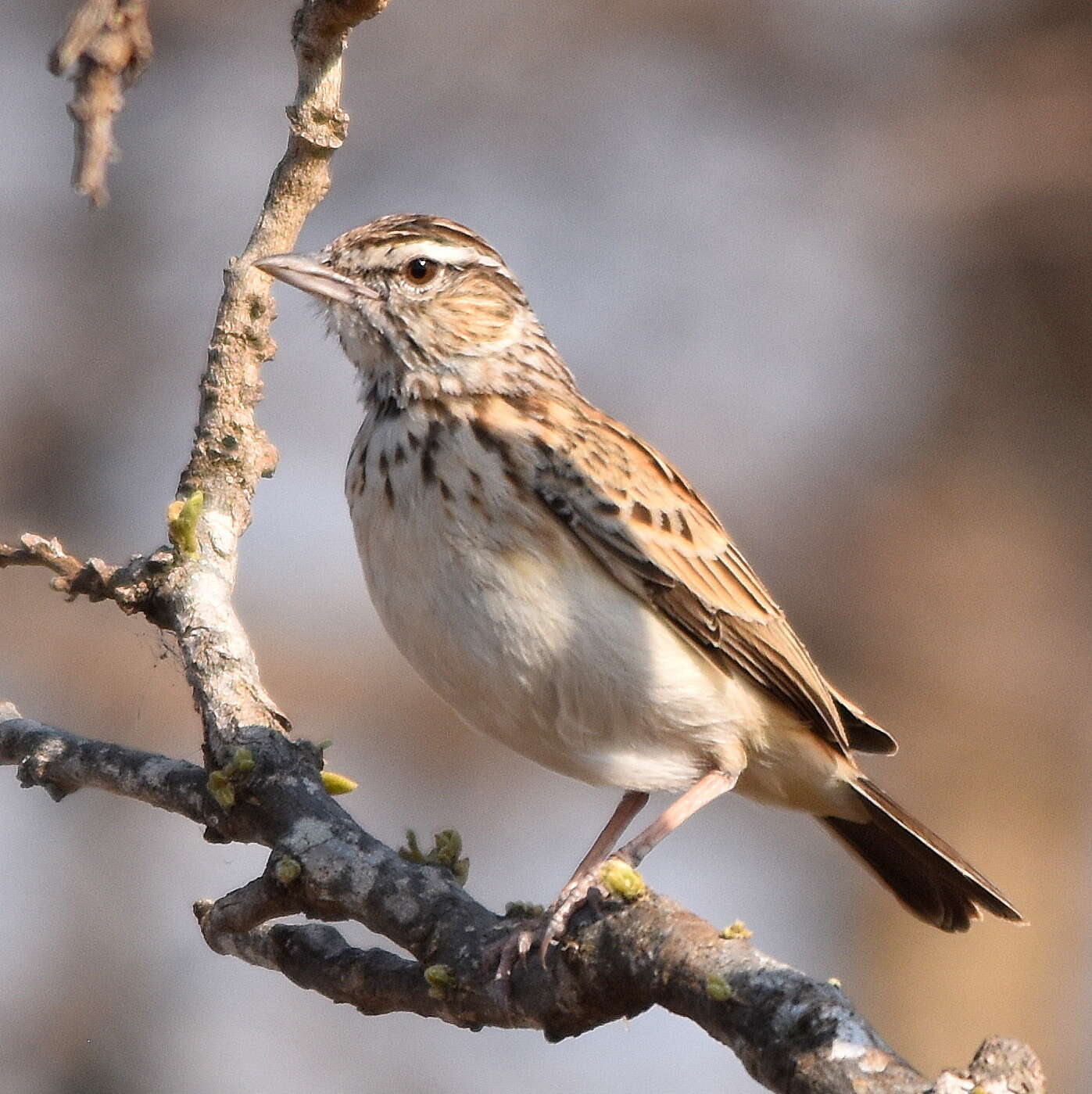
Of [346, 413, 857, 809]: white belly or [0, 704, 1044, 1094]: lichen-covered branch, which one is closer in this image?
[0, 704, 1044, 1094]: lichen-covered branch

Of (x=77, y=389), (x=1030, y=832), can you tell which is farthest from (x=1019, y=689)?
(x=77, y=389)

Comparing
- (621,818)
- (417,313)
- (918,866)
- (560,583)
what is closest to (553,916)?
(560,583)

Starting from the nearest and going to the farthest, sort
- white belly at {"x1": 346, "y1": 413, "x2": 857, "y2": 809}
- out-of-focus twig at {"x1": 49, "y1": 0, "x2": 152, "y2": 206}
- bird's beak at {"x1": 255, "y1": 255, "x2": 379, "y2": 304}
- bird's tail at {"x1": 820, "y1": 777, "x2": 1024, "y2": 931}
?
out-of-focus twig at {"x1": 49, "y1": 0, "x2": 152, "y2": 206} → white belly at {"x1": 346, "y1": 413, "x2": 857, "y2": 809} → bird's beak at {"x1": 255, "y1": 255, "x2": 379, "y2": 304} → bird's tail at {"x1": 820, "y1": 777, "x2": 1024, "y2": 931}

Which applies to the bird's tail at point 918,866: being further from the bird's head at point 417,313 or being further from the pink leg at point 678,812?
the bird's head at point 417,313

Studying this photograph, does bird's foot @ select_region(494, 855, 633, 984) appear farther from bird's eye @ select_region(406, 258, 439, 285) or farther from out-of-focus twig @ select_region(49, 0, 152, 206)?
bird's eye @ select_region(406, 258, 439, 285)

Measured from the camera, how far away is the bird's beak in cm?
543

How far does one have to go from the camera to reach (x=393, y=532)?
17.8 feet

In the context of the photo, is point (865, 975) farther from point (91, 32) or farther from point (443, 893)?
point (91, 32)

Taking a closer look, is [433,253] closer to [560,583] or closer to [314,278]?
[314,278]

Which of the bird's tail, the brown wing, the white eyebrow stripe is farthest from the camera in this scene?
the bird's tail

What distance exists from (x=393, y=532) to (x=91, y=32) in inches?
97.3

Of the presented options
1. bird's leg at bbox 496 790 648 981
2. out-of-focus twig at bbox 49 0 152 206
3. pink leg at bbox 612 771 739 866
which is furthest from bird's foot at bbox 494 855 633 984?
out-of-focus twig at bbox 49 0 152 206

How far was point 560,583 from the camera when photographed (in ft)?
17.9

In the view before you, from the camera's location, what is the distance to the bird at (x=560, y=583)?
5.36 m
